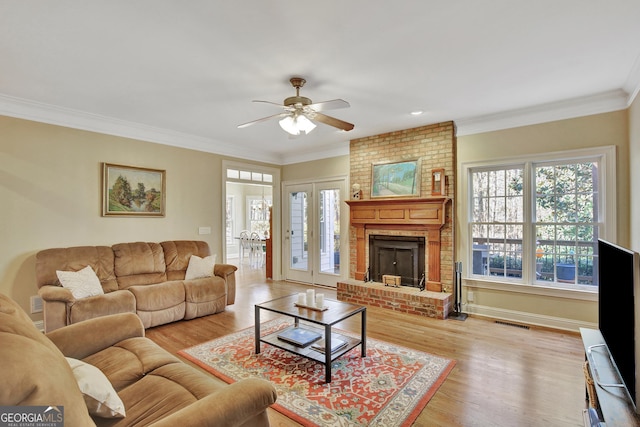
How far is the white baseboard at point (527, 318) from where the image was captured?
3.62 metres

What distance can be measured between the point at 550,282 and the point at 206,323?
431cm

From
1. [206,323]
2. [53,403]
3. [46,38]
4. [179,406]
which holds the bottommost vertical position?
[206,323]

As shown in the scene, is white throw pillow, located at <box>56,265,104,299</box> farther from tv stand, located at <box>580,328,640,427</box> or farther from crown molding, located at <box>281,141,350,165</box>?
tv stand, located at <box>580,328,640,427</box>

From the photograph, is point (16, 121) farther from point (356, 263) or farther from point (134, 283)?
point (356, 263)

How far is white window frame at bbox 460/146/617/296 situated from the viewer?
3.43 metres

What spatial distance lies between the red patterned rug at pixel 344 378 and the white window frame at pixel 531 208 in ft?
5.90

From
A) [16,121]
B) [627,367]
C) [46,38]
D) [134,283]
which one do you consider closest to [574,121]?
[627,367]

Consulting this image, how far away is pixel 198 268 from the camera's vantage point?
4.43 meters

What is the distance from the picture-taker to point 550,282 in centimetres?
385

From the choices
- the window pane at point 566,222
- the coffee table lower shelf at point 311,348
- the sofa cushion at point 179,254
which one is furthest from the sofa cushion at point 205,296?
the window pane at point 566,222

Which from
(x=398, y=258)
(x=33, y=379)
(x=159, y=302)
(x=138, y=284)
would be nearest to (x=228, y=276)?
(x=159, y=302)

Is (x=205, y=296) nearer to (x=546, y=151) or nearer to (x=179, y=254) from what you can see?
(x=179, y=254)

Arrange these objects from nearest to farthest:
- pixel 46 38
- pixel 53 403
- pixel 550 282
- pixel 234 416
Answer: pixel 53 403 → pixel 234 416 → pixel 46 38 → pixel 550 282

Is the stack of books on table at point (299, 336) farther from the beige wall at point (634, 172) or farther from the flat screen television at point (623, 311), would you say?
the beige wall at point (634, 172)
